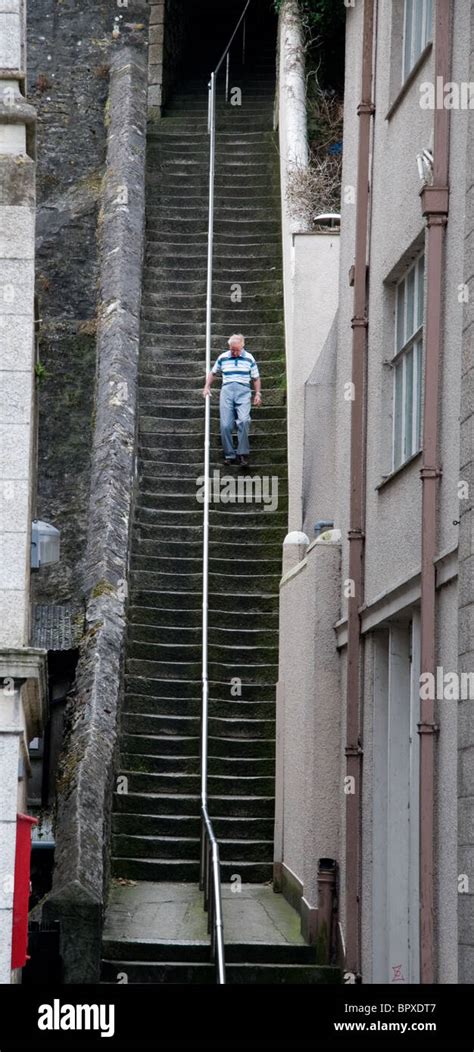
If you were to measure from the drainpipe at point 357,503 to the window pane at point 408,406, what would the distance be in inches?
41.5

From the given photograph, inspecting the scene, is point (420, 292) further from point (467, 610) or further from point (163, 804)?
point (163, 804)

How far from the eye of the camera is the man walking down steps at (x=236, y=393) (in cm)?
1645

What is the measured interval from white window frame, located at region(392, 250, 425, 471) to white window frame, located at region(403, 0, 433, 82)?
1366mm

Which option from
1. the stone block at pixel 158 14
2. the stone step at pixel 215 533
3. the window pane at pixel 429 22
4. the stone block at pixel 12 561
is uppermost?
the stone block at pixel 158 14

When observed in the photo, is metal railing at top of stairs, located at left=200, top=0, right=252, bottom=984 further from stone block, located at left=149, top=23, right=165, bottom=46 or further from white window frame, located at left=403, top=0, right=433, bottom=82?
white window frame, located at left=403, top=0, right=433, bottom=82

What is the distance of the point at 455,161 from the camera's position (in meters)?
9.00

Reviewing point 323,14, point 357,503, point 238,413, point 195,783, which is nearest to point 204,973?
point 195,783

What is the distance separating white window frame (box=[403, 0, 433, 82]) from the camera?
10.4 meters

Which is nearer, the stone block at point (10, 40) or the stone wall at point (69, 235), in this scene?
the stone block at point (10, 40)

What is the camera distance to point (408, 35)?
1124 cm

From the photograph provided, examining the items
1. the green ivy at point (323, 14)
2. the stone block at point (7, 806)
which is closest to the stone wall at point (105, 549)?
the green ivy at point (323, 14)

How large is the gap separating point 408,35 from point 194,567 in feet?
19.6

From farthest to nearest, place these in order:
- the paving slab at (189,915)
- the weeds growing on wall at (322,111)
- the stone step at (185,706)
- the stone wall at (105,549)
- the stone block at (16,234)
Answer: the weeds growing on wall at (322,111), the stone step at (185,706), the paving slab at (189,915), the stone wall at (105,549), the stone block at (16,234)

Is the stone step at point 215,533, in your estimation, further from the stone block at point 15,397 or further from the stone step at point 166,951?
the stone block at point 15,397
